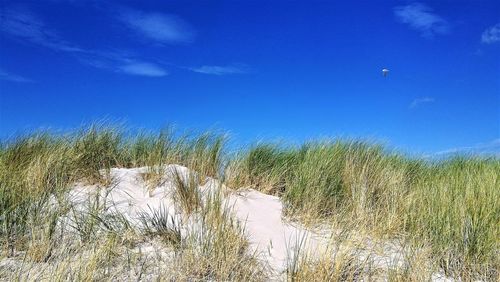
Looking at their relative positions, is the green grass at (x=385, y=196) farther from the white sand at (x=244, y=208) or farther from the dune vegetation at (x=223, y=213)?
the white sand at (x=244, y=208)

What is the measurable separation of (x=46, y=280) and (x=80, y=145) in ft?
10.0

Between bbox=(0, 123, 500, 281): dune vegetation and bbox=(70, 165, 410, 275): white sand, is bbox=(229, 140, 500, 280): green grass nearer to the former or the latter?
bbox=(0, 123, 500, 281): dune vegetation

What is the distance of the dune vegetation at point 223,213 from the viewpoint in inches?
139

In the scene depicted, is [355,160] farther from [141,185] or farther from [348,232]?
[141,185]

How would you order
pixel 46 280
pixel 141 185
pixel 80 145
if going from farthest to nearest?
1. pixel 80 145
2. pixel 141 185
3. pixel 46 280

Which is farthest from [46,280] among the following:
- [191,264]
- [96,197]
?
[96,197]

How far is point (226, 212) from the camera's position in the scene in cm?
429

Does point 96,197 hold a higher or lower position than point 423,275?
higher

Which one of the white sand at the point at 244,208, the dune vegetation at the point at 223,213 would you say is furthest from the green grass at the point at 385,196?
the white sand at the point at 244,208

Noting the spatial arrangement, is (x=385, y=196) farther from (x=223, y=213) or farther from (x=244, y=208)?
(x=223, y=213)

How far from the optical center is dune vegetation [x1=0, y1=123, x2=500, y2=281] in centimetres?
353

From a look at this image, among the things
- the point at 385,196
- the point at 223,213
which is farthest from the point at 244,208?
the point at 385,196

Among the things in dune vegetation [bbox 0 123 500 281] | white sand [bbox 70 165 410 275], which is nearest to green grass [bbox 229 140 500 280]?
dune vegetation [bbox 0 123 500 281]

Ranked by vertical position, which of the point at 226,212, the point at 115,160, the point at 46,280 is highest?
the point at 115,160
